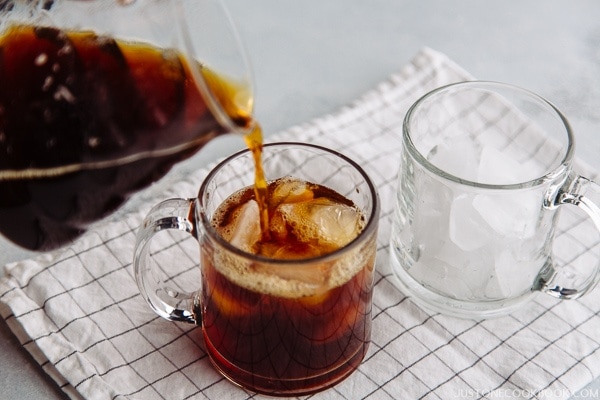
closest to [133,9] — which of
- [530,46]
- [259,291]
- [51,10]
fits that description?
[51,10]

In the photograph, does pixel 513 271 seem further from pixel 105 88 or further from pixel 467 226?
pixel 105 88

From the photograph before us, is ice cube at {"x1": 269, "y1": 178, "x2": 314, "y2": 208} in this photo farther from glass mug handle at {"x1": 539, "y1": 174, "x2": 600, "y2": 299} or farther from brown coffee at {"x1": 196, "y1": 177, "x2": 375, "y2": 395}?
glass mug handle at {"x1": 539, "y1": 174, "x2": 600, "y2": 299}

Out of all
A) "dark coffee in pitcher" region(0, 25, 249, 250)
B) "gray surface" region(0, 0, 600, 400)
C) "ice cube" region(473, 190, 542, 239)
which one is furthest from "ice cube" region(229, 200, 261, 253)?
"gray surface" region(0, 0, 600, 400)

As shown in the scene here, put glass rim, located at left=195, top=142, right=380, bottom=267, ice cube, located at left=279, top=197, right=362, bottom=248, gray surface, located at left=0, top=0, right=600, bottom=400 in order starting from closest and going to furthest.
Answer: glass rim, located at left=195, top=142, right=380, bottom=267, ice cube, located at left=279, top=197, right=362, bottom=248, gray surface, located at left=0, top=0, right=600, bottom=400

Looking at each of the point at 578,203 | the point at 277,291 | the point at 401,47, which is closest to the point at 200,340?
the point at 277,291

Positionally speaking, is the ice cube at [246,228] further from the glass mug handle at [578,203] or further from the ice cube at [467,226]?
the glass mug handle at [578,203]

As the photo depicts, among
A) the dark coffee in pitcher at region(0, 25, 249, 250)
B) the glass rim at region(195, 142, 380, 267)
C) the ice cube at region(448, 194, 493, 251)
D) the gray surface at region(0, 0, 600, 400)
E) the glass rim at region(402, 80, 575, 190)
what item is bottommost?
the gray surface at region(0, 0, 600, 400)

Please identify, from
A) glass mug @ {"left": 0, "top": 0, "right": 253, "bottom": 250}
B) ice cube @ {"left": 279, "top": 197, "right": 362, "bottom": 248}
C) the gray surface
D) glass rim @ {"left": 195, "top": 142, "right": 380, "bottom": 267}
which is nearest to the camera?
glass mug @ {"left": 0, "top": 0, "right": 253, "bottom": 250}

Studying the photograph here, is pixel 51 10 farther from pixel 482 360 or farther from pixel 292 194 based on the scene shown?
pixel 482 360
